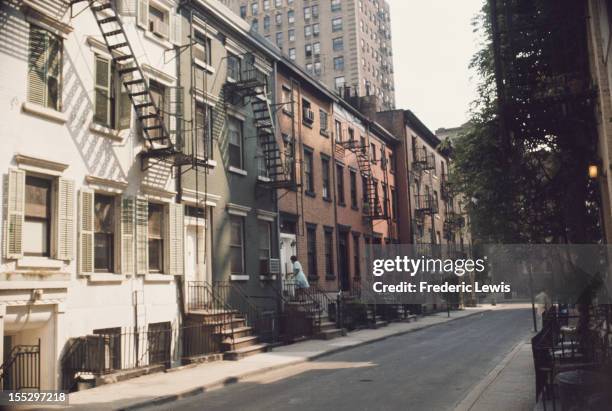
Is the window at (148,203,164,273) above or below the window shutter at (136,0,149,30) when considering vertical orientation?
below

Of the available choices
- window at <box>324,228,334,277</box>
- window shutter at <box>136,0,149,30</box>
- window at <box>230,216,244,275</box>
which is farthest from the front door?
window shutter at <box>136,0,149,30</box>

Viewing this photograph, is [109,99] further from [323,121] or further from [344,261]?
[344,261]

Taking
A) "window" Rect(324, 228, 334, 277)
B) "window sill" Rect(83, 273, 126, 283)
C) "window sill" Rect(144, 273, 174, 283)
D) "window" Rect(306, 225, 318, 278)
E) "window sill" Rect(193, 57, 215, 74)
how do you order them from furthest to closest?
"window" Rect(324, 228, 334, 277) < "window" Rect(306, 225, 318, 278) < "window sill" Rect(193, 57, 215, 74) < "window sill" Rect(144, 273, 174, 283) < "window sill" Rect(83, 273, 126, 283)

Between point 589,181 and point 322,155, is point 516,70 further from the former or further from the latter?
point 322,155

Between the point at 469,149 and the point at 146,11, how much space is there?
966 cm

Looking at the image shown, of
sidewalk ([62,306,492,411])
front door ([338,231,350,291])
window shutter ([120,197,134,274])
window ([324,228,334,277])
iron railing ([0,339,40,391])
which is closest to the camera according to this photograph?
sidewalk ([62,306,492,411])

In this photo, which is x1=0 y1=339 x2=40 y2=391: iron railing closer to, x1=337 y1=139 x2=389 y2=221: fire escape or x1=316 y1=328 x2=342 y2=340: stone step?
x1=316 y1=328 x2=342 y2=340: stone step

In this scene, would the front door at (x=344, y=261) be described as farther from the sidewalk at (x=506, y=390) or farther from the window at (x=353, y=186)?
the sidewalk at (x=506, y=390)

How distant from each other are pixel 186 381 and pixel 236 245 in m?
7.95

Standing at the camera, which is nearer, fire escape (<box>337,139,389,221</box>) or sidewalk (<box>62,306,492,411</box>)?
sidewalk (<box>62,306,492,411</box>)

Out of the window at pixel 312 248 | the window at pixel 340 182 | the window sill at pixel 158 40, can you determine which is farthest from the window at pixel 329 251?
the window sill at pixel 158 40

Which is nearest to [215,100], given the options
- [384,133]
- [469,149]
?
[469,149]

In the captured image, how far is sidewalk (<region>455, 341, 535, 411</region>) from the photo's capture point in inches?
388

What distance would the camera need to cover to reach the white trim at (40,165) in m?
12.6
